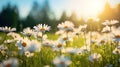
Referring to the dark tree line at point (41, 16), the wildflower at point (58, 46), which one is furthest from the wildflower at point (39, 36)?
the dark tree line at point (41, 16)

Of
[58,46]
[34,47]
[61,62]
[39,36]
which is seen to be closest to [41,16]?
[39,36]

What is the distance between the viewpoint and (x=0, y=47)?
5844 millimetres

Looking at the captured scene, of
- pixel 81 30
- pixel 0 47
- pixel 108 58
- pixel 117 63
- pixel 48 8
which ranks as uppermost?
pixel 48 8

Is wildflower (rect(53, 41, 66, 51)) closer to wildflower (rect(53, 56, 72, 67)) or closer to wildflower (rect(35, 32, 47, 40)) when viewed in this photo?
wildflower (rect(35, 32, 47, 40))

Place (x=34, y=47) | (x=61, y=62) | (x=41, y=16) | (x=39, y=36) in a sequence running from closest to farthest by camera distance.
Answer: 1. (x=61, y=62)
2. (x=34, y=47)
3. (x=39, y=36)
4. (x=41, y=16)

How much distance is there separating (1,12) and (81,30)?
45964 mm

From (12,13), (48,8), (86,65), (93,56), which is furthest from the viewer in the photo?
(48,8)

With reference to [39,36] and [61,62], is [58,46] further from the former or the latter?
[61,62]

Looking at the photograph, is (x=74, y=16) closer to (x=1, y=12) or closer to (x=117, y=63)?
(x=1, y=12)

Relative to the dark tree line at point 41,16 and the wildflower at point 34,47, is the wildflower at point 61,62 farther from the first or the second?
the dark tree line at point 41,16

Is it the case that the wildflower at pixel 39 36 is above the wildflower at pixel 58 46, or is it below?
above

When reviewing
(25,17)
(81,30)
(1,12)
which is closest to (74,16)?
(25,17)

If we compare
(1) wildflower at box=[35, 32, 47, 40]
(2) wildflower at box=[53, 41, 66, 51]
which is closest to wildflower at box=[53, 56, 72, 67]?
(2) wildflower at box=[53, 41, 66, 51]

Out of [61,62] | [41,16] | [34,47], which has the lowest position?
[61,62]
